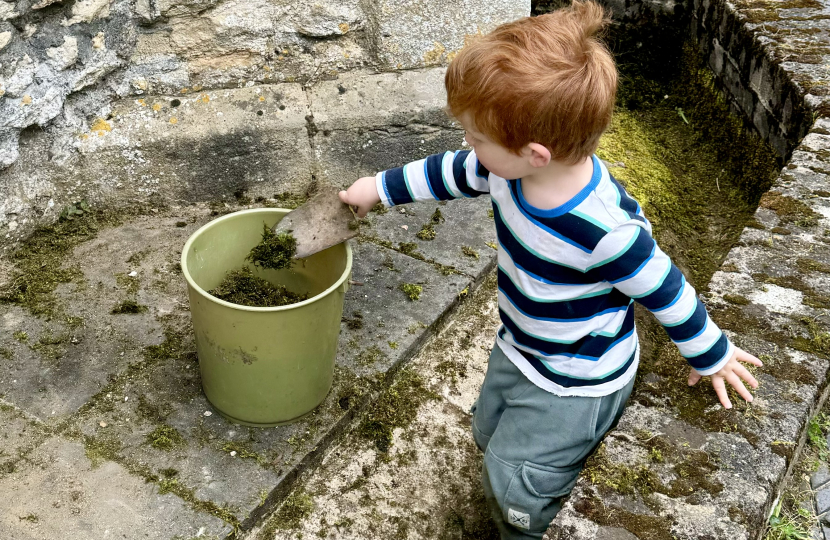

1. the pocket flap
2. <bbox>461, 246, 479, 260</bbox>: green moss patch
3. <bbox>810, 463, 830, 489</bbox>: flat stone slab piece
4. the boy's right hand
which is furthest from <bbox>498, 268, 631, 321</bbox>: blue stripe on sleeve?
<bbox>461, 246, 479, 260</bbox>: green moss patch

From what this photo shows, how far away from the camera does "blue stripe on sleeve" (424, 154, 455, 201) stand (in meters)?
1.95

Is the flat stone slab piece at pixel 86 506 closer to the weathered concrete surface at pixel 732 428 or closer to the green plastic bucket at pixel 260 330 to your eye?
the green plastic bucket at pixel 260 330

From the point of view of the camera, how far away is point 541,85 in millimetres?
→ 1481

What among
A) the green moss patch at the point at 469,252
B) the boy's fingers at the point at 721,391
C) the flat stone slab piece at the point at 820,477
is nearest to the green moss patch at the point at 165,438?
the green moss patch at the point at 469,252

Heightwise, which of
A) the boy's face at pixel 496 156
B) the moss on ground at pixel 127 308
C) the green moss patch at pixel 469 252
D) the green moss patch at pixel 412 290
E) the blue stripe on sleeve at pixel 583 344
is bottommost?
the green moss patch at pixel 469 252

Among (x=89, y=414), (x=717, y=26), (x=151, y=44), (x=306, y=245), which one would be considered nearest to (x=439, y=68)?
(x=151, y=44)

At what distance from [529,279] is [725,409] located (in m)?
0.52

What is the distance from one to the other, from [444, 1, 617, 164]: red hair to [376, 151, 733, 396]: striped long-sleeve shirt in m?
0.16

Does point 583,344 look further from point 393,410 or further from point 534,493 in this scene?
point 393,410

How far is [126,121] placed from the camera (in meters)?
2.74

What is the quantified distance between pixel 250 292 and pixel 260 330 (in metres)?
0.28

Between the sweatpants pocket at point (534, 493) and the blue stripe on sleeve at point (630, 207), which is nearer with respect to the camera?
the blue stripe on sleeve at point (630, 207)

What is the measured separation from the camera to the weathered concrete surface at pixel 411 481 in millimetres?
2076

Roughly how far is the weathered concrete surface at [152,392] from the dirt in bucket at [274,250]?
1.49 ft
